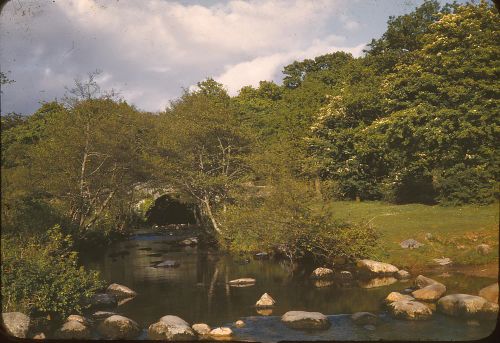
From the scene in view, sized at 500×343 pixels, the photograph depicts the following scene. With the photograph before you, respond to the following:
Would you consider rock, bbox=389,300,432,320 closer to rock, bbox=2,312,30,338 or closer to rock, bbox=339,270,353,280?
rock, bbox=339,270,353,280

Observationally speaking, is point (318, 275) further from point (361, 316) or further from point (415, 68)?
point (415, 68)

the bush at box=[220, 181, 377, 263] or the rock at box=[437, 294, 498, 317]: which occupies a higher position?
the bush at box=[220, 181, 377, 263]

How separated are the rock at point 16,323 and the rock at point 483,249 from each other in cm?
1854

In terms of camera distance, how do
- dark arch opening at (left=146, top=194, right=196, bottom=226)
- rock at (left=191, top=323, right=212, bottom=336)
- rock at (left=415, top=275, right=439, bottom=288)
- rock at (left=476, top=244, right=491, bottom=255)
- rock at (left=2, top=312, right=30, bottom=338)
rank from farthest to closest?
dark arch opening at (left=146, top=194, right=196, bottom=226), rock at (left=476, top=244, right=491, bottom=255), rock at (left=415, top=275, right=439, bottom=288), rock at (left=191, top=323, right=212, bottom=336), rock at (left=2, top=312, right=30, bottom=338)

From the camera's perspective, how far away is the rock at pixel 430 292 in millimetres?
17508

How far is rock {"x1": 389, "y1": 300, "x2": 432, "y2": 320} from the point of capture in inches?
626

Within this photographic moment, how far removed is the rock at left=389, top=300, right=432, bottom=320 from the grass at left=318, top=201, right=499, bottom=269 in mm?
5971

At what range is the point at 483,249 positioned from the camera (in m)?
20.8

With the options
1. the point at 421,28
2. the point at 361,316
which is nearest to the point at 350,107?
the point at 421,28

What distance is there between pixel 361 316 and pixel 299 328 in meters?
2.30

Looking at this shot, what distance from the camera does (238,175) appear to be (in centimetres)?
3569

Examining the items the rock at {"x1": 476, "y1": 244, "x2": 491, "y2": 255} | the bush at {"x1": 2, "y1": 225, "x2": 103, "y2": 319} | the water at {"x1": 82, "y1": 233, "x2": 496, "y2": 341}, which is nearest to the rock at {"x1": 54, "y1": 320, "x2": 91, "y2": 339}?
the bush at {"x1": 2, "y1": 225, "x2": 103, "y2": 319}

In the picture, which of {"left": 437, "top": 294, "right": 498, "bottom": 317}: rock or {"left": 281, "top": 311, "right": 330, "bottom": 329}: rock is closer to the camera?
{"left": 437, "top": 294, "right": 498, "bottom": 317}: rock

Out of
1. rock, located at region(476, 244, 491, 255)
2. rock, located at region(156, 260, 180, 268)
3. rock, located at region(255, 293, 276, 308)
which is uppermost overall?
rock, located at region(476, 244, 491, 255)
